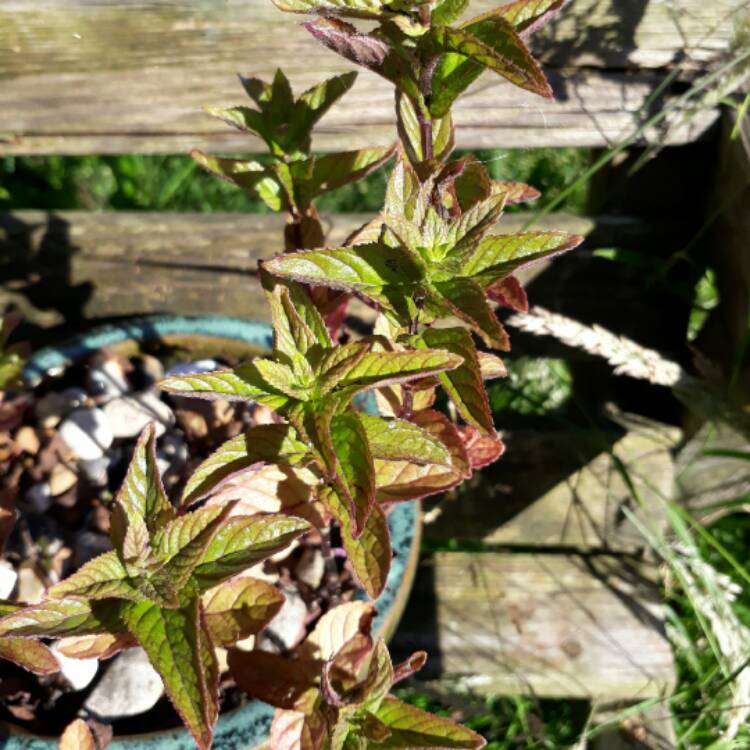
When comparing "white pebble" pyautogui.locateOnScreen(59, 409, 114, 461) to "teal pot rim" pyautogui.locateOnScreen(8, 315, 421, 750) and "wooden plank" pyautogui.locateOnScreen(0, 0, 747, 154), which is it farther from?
"wooden plank" pyautogui.locateOnScreen(0, 0, 747, 154)

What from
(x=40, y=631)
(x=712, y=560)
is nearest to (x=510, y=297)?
(x=40, y=631)

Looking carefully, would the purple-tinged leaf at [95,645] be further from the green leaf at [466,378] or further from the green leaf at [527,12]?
the green leaf at [527,12]

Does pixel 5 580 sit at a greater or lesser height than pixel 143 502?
lesser

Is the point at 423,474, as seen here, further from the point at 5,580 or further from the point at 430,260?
the point at 5,580

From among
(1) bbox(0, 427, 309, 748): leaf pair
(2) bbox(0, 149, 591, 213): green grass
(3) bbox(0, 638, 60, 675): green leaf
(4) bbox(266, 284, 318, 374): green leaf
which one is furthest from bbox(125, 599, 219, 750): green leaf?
(2) bbox(0, 149, 591, 213): green grass

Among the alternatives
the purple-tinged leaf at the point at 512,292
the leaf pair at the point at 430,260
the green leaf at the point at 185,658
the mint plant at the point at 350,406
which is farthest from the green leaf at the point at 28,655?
the purple-tinged leaf at the point at 512,292

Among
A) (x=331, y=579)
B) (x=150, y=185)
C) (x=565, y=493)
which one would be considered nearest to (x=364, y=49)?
(x=331, y=579)

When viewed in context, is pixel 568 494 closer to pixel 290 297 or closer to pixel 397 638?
pixel 397 638
